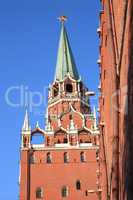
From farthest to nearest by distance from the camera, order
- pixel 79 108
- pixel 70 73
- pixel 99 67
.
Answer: pixel 70 73 → pixel 79 108 → pixel 99 67

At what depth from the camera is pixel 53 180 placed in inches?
2153

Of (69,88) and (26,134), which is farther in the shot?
(69,88)

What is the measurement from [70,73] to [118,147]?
5514 centimetres

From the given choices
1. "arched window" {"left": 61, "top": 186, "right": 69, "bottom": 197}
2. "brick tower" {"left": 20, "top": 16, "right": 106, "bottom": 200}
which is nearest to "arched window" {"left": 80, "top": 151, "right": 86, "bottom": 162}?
"brick tower" {"left": 20, "top": 16, "right": 106, "bottom": 200}

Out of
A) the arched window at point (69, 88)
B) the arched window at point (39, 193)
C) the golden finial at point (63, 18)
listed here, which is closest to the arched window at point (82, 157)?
the arched window at point (39, 193)

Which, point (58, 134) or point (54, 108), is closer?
point (58, 134)

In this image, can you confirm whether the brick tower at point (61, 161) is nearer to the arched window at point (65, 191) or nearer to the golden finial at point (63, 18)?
the arched window at point (65, 191)

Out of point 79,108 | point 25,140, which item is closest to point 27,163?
A: point 25,140

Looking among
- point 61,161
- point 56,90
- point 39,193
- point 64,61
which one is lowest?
point 39,193

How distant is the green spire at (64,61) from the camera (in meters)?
67.2

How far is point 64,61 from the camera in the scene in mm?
69125

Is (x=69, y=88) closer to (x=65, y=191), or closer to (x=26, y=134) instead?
(x=26, y=134)

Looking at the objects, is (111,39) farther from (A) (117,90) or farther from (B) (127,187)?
(B) (127,187)

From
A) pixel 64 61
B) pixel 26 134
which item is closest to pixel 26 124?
pixel 26 134
